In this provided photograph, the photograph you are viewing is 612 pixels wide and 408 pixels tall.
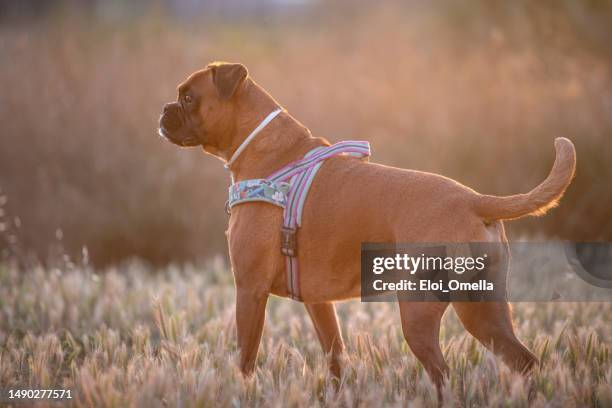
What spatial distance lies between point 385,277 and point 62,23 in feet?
37.5

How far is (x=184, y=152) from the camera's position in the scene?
10.1 m

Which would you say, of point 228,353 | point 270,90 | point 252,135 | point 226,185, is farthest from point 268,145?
point 270,90

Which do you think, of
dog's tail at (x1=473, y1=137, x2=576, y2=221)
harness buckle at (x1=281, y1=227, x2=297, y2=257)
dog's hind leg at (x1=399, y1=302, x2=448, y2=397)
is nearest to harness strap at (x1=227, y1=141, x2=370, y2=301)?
harness buckle at (x1=281, y1=227, x2=297, y2=257)

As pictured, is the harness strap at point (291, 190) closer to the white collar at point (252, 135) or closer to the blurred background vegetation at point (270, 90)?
the white collar at point (252, 135)

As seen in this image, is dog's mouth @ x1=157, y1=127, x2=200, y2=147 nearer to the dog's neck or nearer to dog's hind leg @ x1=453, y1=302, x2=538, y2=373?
the dog's neck

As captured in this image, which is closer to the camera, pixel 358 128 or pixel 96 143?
pixel 96 143

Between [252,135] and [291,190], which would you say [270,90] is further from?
[291,190]

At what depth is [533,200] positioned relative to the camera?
11.9 feet

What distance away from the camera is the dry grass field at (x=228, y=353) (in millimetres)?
3707

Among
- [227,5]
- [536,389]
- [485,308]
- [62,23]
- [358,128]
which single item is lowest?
[536,389]

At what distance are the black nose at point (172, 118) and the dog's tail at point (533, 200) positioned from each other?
2014 mm

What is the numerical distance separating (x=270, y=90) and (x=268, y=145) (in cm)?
770

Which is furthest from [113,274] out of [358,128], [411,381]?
[358,128]

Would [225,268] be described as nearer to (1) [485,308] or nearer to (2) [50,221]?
(2) [50,221]
